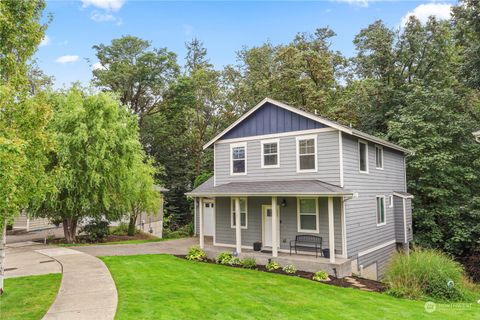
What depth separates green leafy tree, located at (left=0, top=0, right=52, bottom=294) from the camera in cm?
685

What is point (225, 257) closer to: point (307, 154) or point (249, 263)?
point (249, 263)

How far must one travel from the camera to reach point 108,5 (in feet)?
59.3

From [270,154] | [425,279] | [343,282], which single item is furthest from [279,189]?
[425,279]

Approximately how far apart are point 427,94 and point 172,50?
2301 centimetres

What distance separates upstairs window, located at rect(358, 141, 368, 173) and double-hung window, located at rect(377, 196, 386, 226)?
7.13 ft

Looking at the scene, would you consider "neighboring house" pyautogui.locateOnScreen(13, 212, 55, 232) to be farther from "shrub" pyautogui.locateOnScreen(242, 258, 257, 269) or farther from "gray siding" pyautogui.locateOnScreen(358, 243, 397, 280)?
"gray siding" pyautogui.locateOnScreen(358, 243, 397, 280)

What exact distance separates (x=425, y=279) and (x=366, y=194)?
4.84 meters

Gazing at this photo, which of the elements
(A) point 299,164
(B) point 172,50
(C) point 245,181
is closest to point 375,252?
(A) point 299,164

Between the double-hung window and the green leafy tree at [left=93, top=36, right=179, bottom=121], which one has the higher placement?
the green leafy tree at [left=93, top=36, right=179, bottom=121]

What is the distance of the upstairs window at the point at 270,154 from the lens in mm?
14375

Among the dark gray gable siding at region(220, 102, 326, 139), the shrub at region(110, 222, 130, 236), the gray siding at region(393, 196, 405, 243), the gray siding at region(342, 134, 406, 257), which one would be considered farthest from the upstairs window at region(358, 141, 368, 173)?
the shrub at region(110, 222, 130, 236)

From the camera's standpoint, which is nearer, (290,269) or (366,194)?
(290,269)
